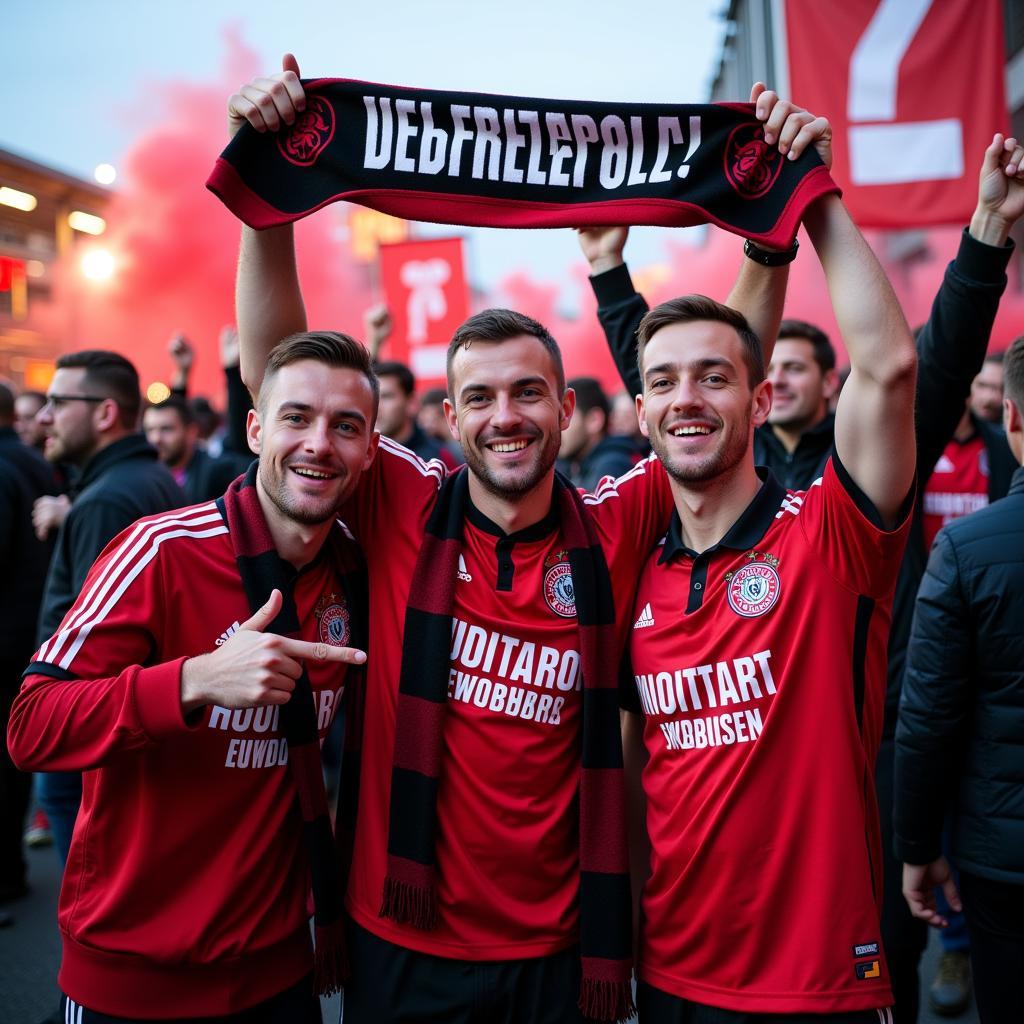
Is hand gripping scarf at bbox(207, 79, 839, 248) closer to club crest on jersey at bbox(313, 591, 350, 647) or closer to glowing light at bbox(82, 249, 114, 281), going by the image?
club crest on jersey at bbox(313, 591, 350, 647)

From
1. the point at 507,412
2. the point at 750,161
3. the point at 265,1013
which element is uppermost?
the point at 750,161

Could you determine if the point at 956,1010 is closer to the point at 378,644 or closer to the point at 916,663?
the point at 916,663

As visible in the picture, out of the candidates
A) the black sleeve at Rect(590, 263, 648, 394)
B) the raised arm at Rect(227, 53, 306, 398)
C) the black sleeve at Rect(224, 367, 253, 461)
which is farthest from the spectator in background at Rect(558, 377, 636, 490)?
the raised arm at Rect(227, 53, 306, 398)

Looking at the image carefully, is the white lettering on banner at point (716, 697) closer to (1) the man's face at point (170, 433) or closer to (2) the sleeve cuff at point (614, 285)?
(2) the sleeve cuff at point (614, 285)

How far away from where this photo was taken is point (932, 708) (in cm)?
251

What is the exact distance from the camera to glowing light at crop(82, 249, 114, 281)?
19.9 m

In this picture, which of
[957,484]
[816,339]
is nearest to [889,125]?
[816,339]

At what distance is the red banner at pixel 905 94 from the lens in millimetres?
4805

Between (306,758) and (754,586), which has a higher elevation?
(754,586)

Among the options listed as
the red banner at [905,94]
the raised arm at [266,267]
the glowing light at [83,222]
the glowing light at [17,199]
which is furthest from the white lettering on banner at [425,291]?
the glowing light at [83,222]

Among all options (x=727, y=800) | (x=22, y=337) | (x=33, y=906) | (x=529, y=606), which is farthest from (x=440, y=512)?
(x=22, y=337)

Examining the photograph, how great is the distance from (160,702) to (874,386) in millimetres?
1680

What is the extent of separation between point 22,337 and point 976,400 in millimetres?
25624

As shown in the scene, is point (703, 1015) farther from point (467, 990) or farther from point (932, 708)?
point (932, 708)
